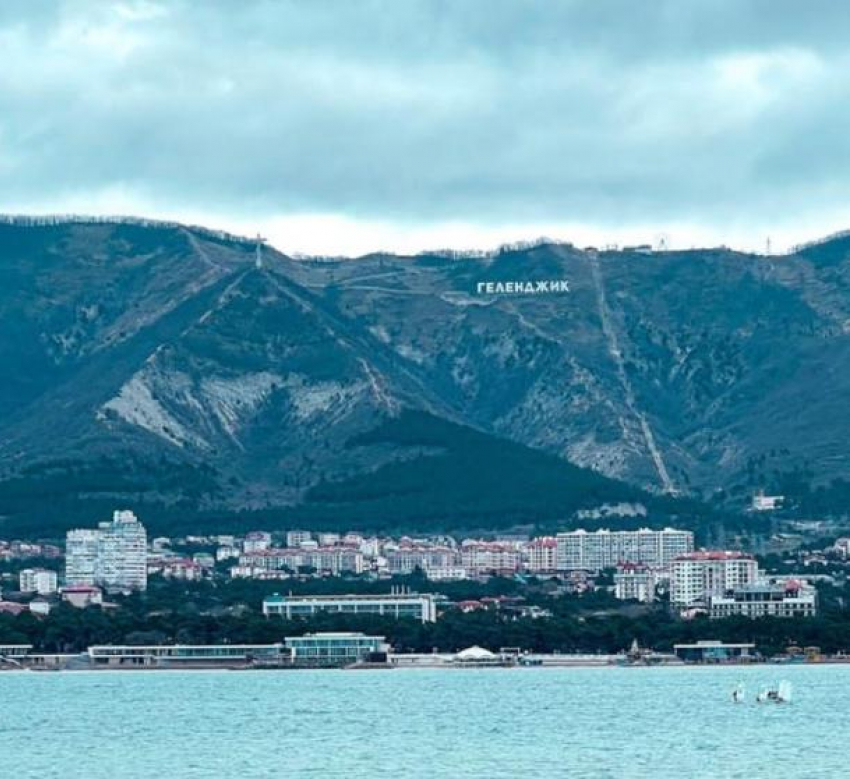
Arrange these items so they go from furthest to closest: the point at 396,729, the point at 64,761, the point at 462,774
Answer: the point at 396,729 → the point at 64,761 → the point at 462,774

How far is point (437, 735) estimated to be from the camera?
155 meters

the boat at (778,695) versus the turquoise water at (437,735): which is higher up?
the boat at (778,695)

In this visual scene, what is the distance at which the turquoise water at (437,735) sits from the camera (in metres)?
136

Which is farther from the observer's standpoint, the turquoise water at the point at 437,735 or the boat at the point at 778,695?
the boat at the point at 778,695

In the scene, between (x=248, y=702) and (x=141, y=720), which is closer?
(x=141, y=720)

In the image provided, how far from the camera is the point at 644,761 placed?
448ft

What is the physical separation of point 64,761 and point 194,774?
33.4 ft

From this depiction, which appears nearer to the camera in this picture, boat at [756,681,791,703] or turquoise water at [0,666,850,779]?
turquoise water at [0,666,850,779]

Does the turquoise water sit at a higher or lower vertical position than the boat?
lower

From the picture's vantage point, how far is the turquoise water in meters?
136

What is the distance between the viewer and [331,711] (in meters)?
178

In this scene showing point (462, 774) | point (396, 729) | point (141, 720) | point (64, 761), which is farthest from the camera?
point (141, 720)

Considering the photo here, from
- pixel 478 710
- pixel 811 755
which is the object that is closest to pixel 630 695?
pixel 478 710

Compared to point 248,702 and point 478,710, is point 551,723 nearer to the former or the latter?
point 478,710
